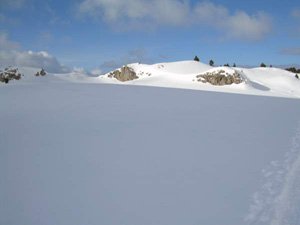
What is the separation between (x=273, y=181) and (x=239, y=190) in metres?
0.97

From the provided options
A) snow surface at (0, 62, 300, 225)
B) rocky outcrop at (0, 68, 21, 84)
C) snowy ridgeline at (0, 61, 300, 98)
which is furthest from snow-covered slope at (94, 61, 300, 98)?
snow surface at (0, 62, 300, 225)

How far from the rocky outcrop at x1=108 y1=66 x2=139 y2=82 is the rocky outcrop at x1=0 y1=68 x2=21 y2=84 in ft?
50.6

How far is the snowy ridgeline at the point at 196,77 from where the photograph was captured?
43.0 meters

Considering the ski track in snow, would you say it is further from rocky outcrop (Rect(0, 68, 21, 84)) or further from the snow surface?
rocky outcrop (Rect(0, 68, 21, 84))

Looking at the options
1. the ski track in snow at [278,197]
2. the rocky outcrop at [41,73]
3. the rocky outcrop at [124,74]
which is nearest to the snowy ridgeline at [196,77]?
the rocky outcrop at [124,74]

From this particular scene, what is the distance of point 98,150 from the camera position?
28.8 feet

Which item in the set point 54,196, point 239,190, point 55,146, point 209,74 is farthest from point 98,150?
point 209,74

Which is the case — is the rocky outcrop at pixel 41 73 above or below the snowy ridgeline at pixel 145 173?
above

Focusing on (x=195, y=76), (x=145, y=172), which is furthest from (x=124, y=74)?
(x=145, y=172)

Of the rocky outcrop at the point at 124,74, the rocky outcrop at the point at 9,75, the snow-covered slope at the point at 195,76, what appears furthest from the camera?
the rocky outcrop at the point at 124,74

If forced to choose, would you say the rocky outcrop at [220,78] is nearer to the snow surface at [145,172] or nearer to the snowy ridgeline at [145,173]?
the snow surface at [145,172]

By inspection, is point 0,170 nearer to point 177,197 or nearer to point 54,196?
point 54,196

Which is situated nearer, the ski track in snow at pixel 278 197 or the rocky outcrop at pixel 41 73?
the ski track in snow at pixel 278 197

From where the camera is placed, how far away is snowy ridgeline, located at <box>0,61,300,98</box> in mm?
43000
